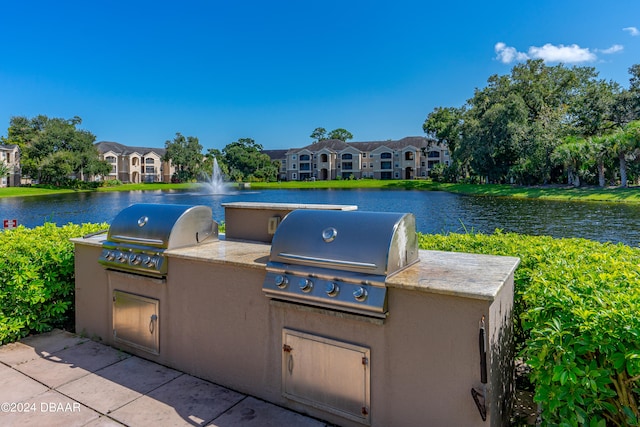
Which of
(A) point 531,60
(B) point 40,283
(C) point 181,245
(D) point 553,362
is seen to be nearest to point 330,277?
(D) point 553,362

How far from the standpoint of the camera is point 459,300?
210 cm

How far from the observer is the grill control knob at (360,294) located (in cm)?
228

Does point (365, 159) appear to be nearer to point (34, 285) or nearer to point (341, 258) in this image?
point (34, 285)

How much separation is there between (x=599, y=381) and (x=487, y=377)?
19.1 inches

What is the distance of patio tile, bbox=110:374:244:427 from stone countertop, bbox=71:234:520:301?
3.26 ft

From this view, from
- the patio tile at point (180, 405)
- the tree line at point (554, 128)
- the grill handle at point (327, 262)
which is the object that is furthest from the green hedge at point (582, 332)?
the tree line at point (554, 128)

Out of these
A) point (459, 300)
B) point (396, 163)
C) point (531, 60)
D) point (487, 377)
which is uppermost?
point (531, 60)

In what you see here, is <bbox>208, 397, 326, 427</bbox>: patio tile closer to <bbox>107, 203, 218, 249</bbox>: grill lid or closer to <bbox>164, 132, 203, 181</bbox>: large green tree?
<bbox>107, 203, 218, 249</bbox>: grill lid

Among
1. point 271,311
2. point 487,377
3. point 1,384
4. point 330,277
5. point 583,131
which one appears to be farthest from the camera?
point 583,131

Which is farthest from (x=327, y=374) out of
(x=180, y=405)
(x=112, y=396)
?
(x=112, y=396)

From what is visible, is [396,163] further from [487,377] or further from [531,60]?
[487,377]

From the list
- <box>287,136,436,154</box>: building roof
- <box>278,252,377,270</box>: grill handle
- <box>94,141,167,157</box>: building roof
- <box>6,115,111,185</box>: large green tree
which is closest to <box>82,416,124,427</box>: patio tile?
<box>278,252,377,270</box>: grill handle

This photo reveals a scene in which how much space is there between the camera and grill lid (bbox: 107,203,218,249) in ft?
11.0

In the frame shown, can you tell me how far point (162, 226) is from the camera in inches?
133
